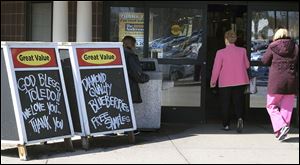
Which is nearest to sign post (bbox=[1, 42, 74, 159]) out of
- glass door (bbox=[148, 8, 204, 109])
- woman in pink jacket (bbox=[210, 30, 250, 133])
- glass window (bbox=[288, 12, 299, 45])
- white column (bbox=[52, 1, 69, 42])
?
white column (bbox=[52, 1, 69, 42])

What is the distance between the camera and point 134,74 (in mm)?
8141

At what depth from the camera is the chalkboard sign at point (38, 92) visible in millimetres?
6785

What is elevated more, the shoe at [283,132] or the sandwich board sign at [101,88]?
the sandwich board sign at [101,88]

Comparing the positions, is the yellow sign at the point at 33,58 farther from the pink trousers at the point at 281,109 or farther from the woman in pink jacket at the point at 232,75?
the pink trousers at the point at 281,109

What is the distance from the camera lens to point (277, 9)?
10117 mm

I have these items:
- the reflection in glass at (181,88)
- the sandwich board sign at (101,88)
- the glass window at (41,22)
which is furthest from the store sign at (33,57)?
the glass window at (41,22)

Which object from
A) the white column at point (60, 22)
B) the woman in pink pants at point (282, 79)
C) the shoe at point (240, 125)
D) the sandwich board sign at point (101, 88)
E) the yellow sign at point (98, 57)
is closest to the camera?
the sandwich board sign at point (101, 88)

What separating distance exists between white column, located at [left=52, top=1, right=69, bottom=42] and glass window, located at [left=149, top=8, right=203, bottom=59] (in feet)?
4.92

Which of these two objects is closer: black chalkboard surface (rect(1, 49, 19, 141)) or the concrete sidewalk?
black chalkboard surface (rect(1, 49, 19, 141))

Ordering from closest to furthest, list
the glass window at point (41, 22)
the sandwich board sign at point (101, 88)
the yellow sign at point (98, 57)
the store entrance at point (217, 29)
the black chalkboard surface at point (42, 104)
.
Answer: the black chalkboard surface at point (42, 104), the sandwich board sign at point (101, 88), the yellow sign at point (98, 57), the glass window at point (41, 22), the store entrance at point (217, 29)

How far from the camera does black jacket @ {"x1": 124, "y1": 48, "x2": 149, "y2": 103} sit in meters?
8.13

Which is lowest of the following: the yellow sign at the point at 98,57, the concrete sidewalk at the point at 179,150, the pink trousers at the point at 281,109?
the concrete sidewalk at the point at 179,150

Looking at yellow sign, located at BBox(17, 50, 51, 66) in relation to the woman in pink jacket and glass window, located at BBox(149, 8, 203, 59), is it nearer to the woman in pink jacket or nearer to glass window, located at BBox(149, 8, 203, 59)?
the woman in pink jacket

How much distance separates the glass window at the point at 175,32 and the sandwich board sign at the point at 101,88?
2302 mm
